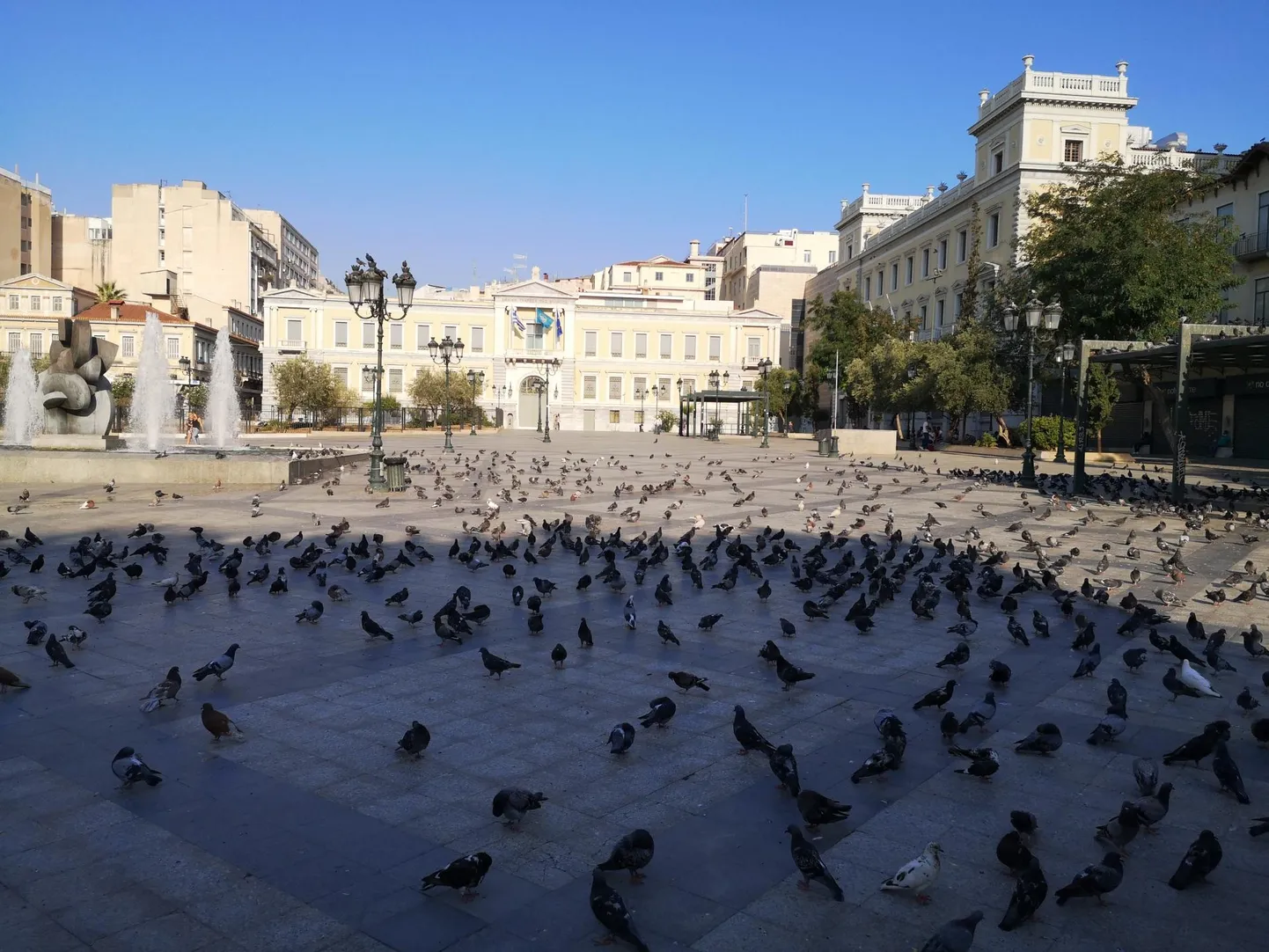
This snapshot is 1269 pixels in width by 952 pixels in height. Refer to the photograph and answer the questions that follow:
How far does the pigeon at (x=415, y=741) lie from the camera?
17.5 feet

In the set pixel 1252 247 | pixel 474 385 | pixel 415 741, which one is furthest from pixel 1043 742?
pixel 474 385

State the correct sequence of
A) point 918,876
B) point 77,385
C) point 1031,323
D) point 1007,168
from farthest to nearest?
point 1007,168 → point 1031,323 → point 77,385 → point 918,876

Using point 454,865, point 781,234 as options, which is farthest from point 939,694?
point 781,234

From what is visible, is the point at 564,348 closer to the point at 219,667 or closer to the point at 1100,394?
the point at 1100,394

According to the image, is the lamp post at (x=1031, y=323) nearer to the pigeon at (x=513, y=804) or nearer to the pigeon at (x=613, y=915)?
the pigeon at (x=513, y=804)

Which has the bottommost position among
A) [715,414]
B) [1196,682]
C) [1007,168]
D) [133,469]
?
[1196,682]

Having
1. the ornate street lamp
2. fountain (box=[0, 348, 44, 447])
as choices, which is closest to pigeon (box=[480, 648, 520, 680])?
the ornate street lamp

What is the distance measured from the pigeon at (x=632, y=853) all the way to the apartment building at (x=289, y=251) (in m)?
81.9

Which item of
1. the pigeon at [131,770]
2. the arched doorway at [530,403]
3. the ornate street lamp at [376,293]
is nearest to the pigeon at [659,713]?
the pigeon at [131,770]

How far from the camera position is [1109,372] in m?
35.3

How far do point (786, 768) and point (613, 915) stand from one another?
1555mm

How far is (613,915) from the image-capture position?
11.5 feet

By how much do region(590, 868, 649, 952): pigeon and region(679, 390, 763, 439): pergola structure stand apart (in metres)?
52.8

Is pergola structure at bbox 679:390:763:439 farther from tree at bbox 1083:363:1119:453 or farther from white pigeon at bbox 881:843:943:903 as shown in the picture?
white pigeon at bbox 881:843:943:903
